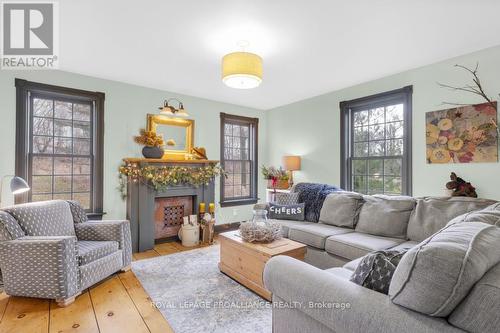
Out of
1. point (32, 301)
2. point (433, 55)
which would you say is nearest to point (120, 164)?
point (32, 301)

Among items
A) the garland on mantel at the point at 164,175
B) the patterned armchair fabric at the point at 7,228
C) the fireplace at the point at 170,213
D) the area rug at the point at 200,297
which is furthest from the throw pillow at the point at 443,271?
the fireplace at the point at 170,213

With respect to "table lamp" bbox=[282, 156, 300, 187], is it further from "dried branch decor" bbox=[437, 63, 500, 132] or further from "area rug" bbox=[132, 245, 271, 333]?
"dried branch decor" bbox=[437, 63, 500, 132]

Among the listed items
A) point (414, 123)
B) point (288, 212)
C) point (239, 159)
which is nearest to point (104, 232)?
point (288, 212)

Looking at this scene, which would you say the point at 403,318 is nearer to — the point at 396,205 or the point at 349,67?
the point at 396,205

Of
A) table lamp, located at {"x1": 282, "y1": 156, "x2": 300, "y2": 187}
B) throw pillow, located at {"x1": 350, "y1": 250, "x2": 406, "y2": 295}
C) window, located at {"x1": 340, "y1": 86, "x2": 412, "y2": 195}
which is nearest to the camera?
throw pillow, located at {"x1": 350, "y1": 250, "x2": 406, "y2": 295}

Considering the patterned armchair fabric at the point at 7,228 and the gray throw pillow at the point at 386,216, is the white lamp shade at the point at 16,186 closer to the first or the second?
the patterned armchair fabric at the point at 7,228

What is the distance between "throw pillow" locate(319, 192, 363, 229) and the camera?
3.17 m

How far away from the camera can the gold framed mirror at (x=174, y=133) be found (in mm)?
4176

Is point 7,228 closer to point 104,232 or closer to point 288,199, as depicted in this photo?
point 104,232

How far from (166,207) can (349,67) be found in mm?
3405

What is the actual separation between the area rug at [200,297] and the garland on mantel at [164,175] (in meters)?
1.13

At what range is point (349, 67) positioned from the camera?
3.33 metres

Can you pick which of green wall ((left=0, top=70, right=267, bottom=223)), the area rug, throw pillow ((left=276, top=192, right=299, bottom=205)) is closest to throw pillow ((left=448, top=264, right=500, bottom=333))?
the area rug

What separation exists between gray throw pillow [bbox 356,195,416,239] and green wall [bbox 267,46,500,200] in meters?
0.72
